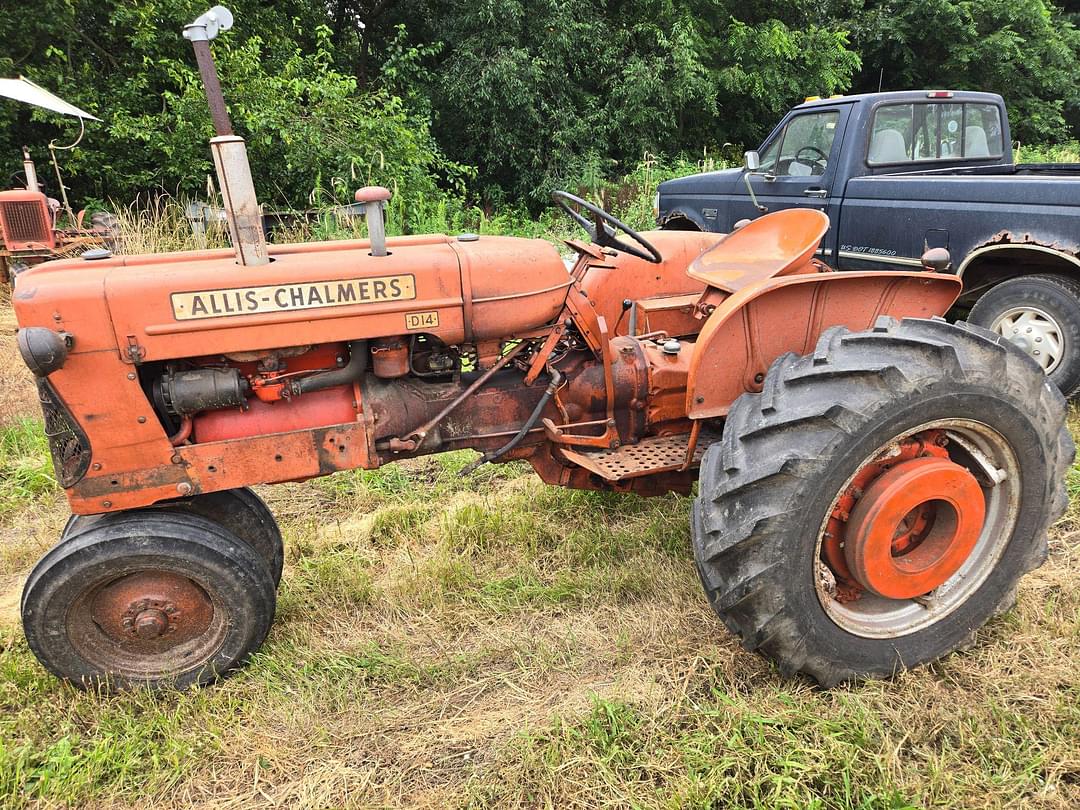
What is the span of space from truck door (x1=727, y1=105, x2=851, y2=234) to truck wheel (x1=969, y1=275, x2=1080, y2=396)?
1334 mm

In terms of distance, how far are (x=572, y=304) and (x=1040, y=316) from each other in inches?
119

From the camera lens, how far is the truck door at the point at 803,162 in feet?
17.1

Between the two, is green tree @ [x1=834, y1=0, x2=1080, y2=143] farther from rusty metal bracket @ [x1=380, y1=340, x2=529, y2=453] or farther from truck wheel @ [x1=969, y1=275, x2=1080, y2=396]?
rusty metal bracket @ [x1=380, y1=340, x2=529, y2=453]

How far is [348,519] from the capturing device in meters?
3.35

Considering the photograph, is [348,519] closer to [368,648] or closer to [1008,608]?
[368,648]

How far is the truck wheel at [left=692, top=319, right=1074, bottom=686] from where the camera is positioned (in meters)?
1.95

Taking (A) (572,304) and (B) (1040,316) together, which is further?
(B) (1040,316)

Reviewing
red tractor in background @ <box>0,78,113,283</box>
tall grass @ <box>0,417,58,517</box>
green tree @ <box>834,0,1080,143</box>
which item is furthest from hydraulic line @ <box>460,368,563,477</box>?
green tree @ <box>834,0,1080,143</box>

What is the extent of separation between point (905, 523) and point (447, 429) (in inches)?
57.1

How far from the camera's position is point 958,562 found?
2176 mm

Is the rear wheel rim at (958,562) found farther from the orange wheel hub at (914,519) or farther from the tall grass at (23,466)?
the tall grass at (23,466)

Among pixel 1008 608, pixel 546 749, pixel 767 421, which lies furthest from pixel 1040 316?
pixel 546 749

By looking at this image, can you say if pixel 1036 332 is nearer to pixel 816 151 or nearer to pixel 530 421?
pixel 816 151

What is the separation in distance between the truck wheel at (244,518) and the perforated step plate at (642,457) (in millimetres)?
1064
